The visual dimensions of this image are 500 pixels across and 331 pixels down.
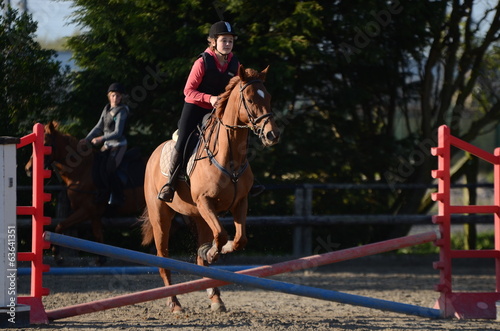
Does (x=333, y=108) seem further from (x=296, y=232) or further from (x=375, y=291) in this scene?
(x=375, y=291)

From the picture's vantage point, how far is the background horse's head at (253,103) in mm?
5273

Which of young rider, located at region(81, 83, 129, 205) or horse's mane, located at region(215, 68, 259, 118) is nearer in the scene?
horse's mane, located at region(215, 68, 259, 118)

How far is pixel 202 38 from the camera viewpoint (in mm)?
10070

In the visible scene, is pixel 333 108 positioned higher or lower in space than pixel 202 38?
lower

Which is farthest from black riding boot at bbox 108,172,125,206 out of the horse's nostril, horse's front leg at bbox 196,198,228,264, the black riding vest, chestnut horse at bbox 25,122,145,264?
the horse's nostril

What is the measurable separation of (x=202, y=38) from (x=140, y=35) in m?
0.84

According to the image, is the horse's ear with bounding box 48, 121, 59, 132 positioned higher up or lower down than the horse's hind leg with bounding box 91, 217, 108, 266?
higher up

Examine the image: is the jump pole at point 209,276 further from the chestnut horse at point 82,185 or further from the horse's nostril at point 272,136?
the chestnut horse at point 82,185

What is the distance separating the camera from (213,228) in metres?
5.85

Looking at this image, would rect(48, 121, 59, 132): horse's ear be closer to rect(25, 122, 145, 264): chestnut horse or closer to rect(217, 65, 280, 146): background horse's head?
rect(25, 122, 145, 264): chestnut horse

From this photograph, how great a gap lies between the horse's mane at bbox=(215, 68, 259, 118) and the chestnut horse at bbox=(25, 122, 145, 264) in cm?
380

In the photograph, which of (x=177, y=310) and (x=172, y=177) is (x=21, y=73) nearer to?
(x=172, y=177)

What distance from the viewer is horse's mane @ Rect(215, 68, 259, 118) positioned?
18.7 feet

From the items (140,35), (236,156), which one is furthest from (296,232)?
(236,156)
